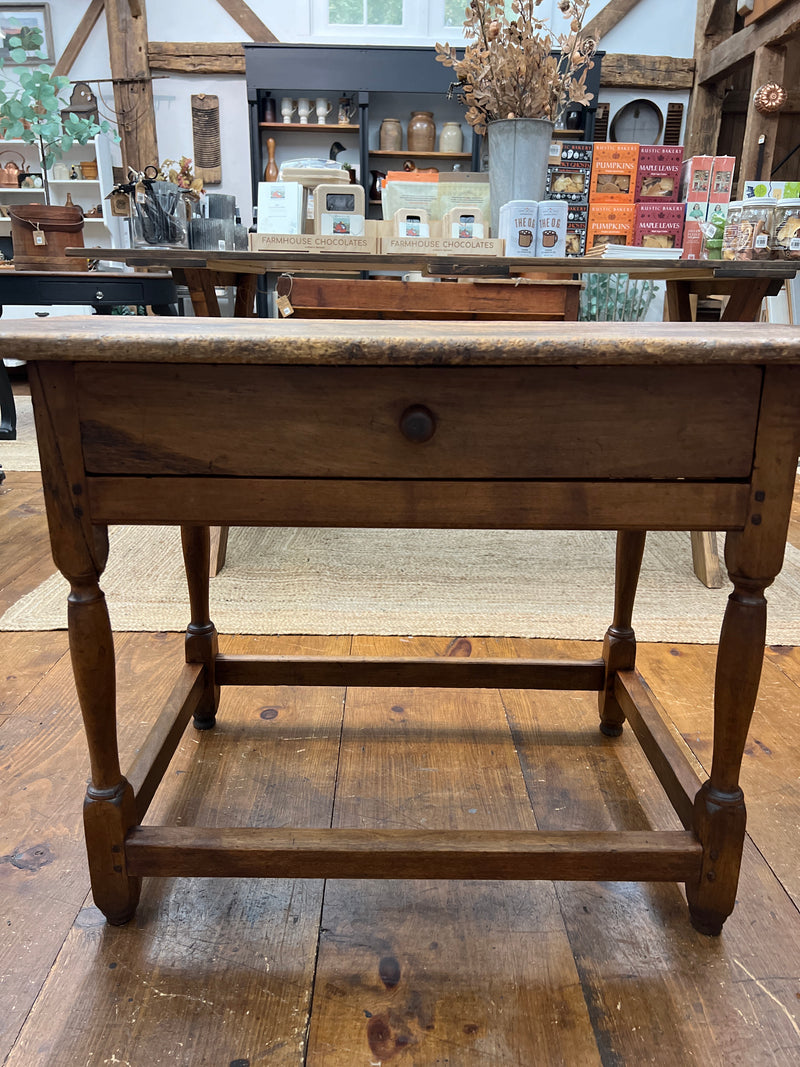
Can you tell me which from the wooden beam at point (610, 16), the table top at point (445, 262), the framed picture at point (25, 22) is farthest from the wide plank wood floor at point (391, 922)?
the framed picture at point (25, 22)

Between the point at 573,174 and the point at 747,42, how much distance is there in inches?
122

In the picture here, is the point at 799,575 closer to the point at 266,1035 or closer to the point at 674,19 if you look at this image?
the point at 266,1035

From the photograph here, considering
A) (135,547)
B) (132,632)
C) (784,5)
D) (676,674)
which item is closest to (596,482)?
(676,674)

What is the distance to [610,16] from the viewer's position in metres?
5.45

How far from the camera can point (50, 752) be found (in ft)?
3.76

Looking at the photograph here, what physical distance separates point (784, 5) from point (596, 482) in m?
4.28

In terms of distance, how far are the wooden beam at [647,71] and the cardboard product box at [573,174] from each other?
4056 millimetres

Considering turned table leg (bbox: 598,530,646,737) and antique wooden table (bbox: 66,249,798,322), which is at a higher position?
antique wooden table (bbox: 66,249,798,322)

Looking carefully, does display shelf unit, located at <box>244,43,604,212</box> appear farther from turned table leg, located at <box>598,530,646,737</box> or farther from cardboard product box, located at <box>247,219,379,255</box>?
turned table leg, located at <box>598,530,646,737</box>

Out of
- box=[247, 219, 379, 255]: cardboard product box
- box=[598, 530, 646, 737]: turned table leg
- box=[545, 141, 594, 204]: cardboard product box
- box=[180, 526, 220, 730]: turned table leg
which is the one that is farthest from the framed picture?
box=[598, 530, 646, 737]: turned table leg

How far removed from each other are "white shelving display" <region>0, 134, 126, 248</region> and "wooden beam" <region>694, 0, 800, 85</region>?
4209mm

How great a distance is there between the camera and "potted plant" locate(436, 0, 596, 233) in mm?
1703

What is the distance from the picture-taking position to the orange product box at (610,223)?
216 cm

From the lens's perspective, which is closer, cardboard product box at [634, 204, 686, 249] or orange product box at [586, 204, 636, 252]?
cardboard product box at [634, 204, 686, 249]
